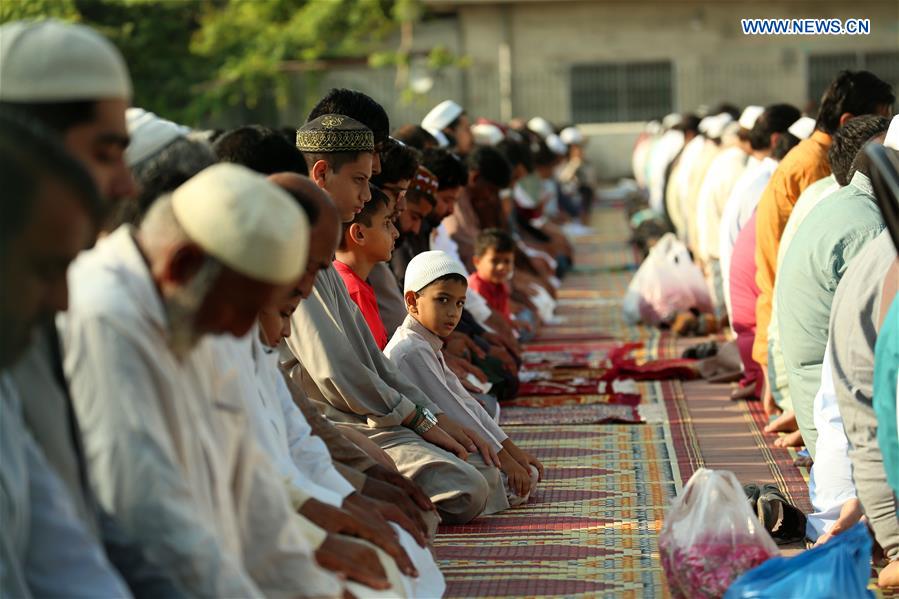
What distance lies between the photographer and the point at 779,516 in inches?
190

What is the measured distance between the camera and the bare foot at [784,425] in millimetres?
6543

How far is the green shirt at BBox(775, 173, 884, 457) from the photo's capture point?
5203mm

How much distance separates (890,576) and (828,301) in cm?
148

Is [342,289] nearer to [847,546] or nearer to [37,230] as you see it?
[847,546]

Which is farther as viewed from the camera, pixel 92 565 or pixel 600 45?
pixel 600 45

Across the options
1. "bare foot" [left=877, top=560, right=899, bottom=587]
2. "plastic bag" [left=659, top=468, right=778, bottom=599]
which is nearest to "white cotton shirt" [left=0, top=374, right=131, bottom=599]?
"plastic bag" [left=659, top=468, right=778, bottom=599]

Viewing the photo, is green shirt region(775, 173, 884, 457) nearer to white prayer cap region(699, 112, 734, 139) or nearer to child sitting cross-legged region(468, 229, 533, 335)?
child sitting cross-legged region(468, 229, 533, 335)

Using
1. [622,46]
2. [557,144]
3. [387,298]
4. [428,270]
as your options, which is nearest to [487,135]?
[557,144]

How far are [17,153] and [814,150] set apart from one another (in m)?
5.17

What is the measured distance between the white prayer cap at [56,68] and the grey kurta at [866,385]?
249 centimetres

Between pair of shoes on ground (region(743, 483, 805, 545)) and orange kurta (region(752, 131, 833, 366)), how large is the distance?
85.5 inches

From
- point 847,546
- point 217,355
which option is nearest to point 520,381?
point 847,546

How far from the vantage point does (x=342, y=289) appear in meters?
4.90

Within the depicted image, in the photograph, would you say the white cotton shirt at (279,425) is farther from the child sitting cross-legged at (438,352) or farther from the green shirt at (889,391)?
the green shirt at (889,391)
